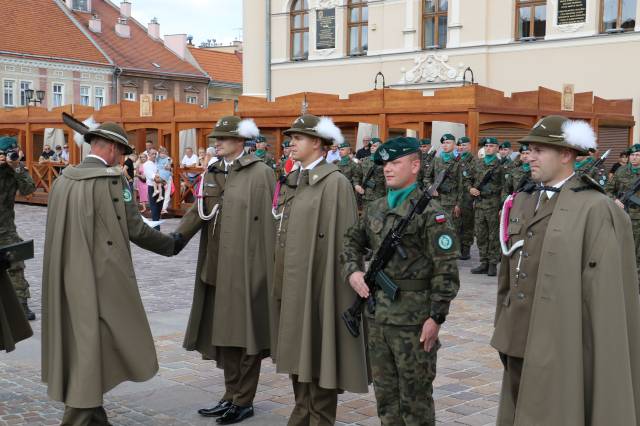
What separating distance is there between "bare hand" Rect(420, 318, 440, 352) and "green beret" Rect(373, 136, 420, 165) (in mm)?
912

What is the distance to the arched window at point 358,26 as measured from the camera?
2738cm

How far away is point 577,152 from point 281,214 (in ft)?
7.01

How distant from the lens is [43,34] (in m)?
47.7

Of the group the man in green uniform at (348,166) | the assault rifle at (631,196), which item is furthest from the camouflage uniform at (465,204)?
the assault rifle at (631,196)

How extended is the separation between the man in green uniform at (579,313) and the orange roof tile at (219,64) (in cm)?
5520

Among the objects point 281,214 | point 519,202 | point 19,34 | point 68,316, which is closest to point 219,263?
point 281,214

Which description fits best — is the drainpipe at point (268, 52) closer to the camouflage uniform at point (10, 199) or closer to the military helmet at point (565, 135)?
the camouflage uniform at point (10, 199)

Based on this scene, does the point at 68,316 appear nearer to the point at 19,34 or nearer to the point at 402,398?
the point at 402,398

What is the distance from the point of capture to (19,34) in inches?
1820

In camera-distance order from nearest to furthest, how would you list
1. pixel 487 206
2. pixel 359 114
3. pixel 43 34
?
pixel 487 206
pixel 359 114
pixel 43 34

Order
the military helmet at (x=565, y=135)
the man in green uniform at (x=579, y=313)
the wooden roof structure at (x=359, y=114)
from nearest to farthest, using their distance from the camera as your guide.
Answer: the man in green uniform at (x=579, y=313) < the military helmet at (x=565, y=135) < the wooden roof structure at (x=359, y=114)

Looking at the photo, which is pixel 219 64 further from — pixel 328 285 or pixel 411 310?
pixel 411 310

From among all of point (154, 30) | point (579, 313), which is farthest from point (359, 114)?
point (154, 30)

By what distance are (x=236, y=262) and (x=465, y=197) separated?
893 centimetres
